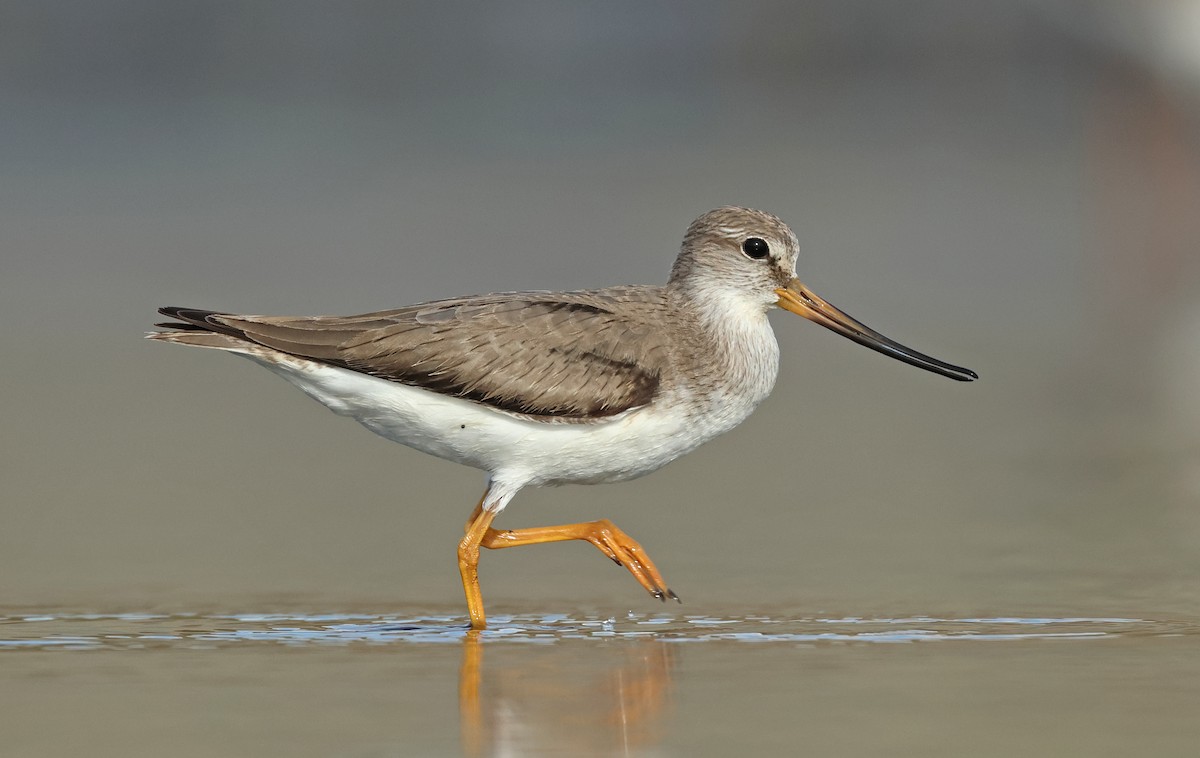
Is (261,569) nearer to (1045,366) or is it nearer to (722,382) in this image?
(722,382)

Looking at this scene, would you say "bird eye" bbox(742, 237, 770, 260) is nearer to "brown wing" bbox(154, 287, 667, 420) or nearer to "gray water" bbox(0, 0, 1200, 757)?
"brown wing" bbox(154, 287, 667, 420)

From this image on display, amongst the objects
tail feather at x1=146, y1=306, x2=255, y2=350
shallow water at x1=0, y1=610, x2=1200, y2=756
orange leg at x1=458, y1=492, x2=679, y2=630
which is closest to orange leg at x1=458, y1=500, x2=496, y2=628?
orange leg at x1=458, y1=492, x2=679, y2=630

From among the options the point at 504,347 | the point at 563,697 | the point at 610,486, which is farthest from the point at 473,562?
the point at 610,486

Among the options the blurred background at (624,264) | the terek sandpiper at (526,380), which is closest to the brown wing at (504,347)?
the terek sandpiper at (526,380)

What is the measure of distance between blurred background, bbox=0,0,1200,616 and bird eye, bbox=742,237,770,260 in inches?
57.5

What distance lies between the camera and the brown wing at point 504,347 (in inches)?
343

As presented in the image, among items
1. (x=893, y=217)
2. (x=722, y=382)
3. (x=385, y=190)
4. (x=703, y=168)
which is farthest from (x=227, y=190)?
(x=722, y=382)

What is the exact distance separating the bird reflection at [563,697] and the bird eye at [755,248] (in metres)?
2.47

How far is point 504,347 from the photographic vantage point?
8.84 m

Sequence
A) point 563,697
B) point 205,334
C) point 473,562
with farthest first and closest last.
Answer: point 205,334 → point 473,562 → point 563,697

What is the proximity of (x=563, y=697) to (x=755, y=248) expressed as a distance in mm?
3304

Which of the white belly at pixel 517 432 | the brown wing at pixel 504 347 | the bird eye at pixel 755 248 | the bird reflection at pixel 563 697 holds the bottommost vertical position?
the bird reflection at pixel 563 697

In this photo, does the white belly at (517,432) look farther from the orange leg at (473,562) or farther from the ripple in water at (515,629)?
the ripple in water at (515,629)

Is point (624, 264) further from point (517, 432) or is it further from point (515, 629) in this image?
point (515, 629)
